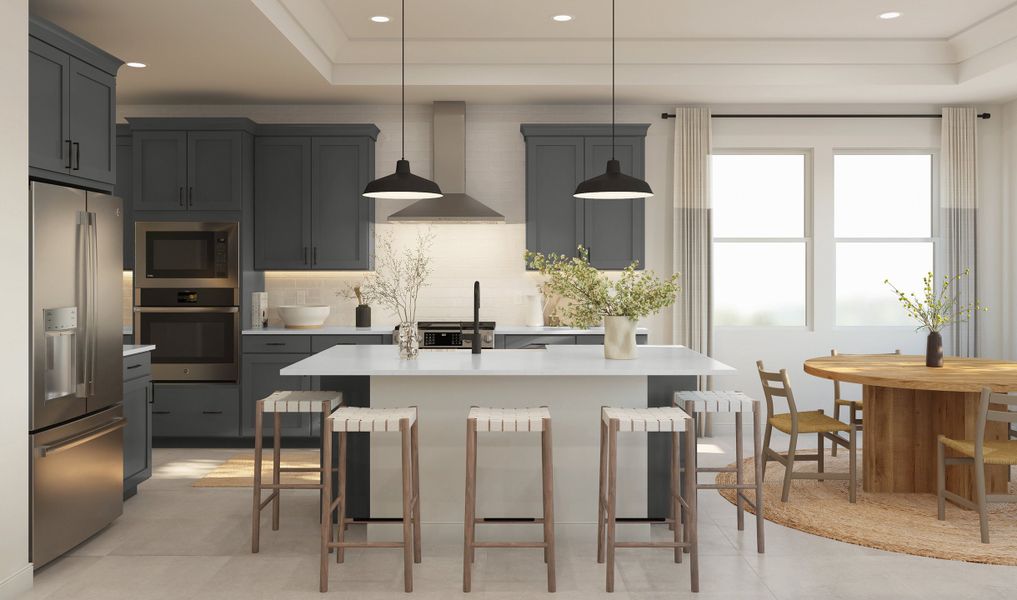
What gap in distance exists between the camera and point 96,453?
412 cm

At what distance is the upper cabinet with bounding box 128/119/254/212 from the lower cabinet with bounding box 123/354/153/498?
70.3 inches

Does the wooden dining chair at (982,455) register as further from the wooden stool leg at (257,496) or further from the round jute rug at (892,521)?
the wooden stool leg at (257,496)

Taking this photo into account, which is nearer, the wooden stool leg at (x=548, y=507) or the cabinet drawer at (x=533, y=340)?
the wooden stool leg at (x=548, y=507)

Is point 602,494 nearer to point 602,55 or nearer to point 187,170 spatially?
point 602,55

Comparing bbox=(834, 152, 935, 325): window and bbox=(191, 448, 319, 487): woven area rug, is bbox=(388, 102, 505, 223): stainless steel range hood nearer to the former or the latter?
bbox=(191, 448, 319, 487): woven area rug

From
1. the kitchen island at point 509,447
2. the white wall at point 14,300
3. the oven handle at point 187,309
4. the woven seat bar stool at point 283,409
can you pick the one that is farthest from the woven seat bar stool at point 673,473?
the oven handle at point 187,309

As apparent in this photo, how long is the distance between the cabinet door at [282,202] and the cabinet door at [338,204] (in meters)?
0.07

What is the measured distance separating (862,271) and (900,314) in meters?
0.52

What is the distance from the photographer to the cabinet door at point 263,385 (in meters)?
6.45

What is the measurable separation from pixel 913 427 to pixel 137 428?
4.86 m

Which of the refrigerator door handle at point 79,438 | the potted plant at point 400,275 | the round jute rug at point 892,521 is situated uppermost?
the potted plant at point 400,275

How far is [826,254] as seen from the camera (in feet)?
23.6

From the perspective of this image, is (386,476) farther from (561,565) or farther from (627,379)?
(627,379)

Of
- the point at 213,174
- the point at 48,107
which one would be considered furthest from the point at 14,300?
the point at 213,174
